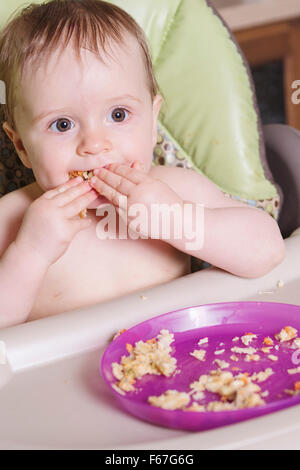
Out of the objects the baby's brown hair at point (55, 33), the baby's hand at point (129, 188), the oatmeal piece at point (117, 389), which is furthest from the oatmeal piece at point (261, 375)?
the baby's brown hair at point (55, 33)

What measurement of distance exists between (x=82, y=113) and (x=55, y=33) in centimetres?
13

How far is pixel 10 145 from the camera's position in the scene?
42.2 inches

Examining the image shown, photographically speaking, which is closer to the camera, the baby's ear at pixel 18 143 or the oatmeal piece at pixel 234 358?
the oatmeal piece at pixel 234 358

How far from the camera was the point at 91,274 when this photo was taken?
960 mm

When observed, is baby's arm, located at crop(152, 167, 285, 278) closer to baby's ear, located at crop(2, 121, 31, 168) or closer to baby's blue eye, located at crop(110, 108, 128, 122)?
baby's blue eye, located at crop(110, 108, 128, 122)

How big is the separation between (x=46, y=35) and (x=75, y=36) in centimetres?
4

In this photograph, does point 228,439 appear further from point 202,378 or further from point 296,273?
point 296,273

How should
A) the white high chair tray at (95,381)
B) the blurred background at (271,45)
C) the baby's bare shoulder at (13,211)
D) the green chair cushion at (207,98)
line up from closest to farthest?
the white high chair tray at (95,381) < the baby's bare shoulder at (13,211) < the green chair cushion at (207,98) < the blurred background at (271,45)

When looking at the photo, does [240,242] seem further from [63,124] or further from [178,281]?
[63,124]

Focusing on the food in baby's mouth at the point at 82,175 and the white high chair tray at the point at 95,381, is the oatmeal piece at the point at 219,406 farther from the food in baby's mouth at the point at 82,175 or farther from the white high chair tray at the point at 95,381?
the food in baby's mouth at the point at 82,175

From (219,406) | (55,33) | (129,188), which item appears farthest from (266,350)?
(55,33)

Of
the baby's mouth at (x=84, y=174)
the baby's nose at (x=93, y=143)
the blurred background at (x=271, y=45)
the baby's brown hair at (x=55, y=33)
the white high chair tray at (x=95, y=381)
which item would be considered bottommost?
the blurred background at (x=271, y=45)

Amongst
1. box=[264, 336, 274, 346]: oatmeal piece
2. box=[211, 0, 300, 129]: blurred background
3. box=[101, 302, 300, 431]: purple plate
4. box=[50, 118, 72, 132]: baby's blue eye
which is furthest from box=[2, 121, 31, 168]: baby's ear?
box=[211, 0, 300, 129]: blurred background

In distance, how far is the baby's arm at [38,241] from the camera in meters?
0.81
